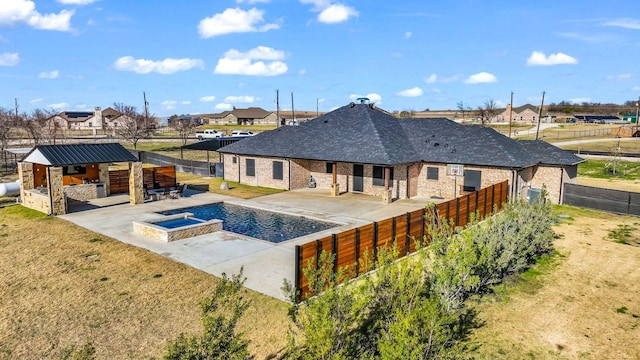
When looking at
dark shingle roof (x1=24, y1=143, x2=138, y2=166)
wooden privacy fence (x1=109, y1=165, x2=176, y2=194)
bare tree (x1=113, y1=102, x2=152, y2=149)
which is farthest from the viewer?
bare tree (x1=113, y1=102, x2=152, y2=149)

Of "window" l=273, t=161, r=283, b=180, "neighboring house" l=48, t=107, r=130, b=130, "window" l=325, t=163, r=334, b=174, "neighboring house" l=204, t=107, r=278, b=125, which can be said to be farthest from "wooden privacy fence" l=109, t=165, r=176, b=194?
"neighboring house" l=204, t=107, r=278, b=125

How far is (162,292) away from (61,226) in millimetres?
10822

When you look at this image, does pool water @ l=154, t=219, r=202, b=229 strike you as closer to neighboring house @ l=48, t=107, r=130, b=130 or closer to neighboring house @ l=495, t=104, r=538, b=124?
neighboring house @ l=48, t=107, r=130, b=130

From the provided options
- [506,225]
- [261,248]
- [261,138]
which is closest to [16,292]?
[261,248]

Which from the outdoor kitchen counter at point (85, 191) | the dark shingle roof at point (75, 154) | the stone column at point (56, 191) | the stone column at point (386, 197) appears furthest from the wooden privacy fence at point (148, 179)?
the stone column at point (386, 197)

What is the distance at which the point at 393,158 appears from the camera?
89.6ft

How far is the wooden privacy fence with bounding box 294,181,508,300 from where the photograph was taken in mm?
12453

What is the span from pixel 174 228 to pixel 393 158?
1445cm

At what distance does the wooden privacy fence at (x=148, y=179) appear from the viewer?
29188mm

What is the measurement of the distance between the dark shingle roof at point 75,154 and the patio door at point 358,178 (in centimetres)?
1438

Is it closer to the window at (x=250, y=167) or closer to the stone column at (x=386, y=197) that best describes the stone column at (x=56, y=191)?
the window at (x=250, y=167)

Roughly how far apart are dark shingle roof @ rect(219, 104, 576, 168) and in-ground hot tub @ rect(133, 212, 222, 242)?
38.6ft

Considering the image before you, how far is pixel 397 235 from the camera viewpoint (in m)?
16.1

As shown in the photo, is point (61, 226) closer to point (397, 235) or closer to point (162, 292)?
point (162, 292)
